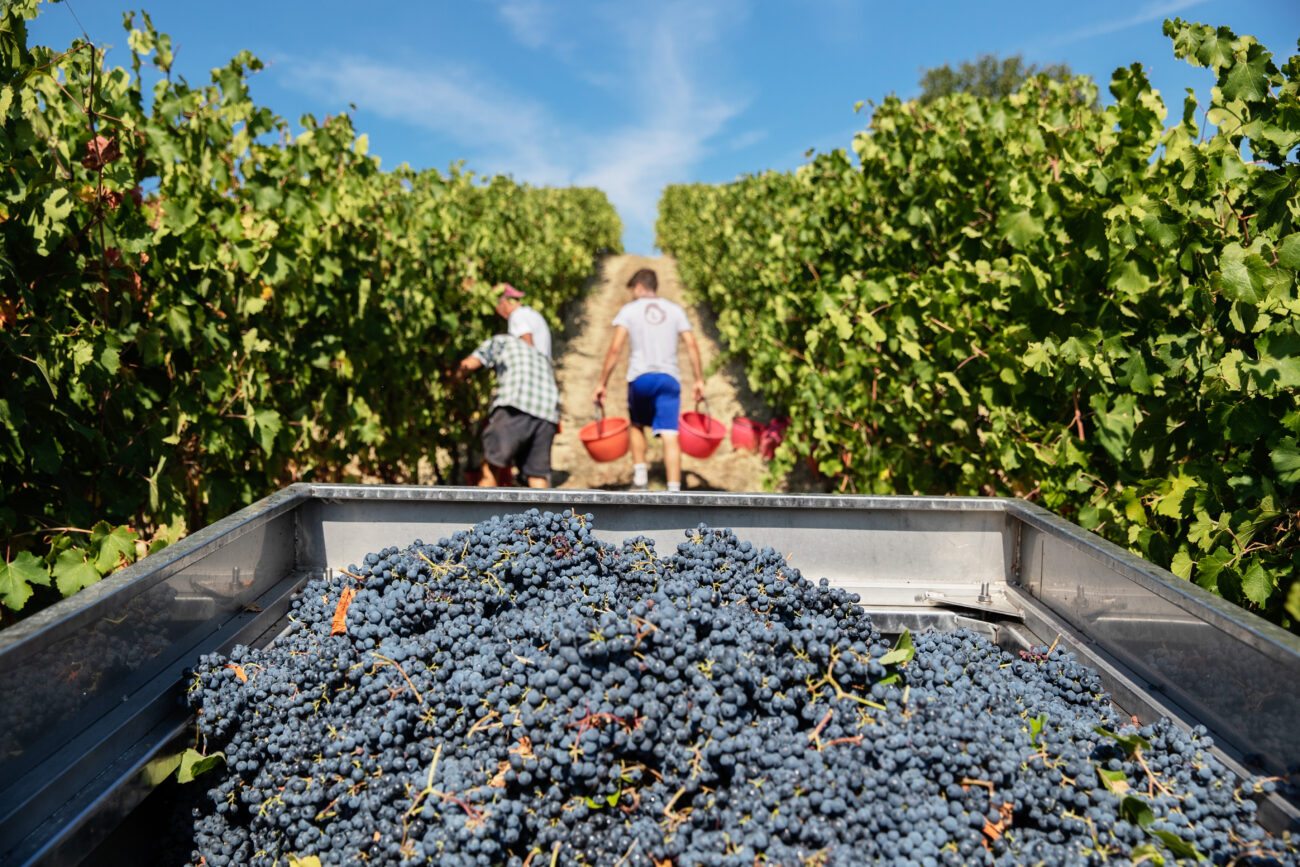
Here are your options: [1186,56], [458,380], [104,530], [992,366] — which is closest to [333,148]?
[458,380]

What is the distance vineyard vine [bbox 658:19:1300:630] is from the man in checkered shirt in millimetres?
2030

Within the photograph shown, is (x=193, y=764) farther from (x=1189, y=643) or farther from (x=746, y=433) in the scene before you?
(x=746, y=433)

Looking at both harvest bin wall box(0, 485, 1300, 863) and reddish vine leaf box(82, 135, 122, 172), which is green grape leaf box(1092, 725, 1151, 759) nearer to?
harvest bin wall box(0, 485, 1300, 863)

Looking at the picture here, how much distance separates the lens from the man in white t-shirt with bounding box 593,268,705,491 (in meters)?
6.44

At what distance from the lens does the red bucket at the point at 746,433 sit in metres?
8.42

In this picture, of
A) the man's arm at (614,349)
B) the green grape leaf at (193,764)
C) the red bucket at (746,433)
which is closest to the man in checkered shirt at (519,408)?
the man's arm at (614,349)

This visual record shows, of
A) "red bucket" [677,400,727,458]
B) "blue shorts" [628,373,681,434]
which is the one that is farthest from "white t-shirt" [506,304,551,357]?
"red bucket" [677,400,727,458]

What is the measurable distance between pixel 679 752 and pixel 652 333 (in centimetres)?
533

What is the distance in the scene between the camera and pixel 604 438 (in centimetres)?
700

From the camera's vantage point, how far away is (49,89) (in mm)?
2500

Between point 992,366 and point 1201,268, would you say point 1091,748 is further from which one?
point 992,366

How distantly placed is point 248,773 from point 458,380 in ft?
18.0

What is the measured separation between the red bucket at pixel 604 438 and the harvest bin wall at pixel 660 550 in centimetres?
478

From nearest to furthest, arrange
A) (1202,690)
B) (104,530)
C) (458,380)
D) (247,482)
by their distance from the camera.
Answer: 1. (1202,690)
2. (104,530)
3. (247,482)
4. (458,380)
